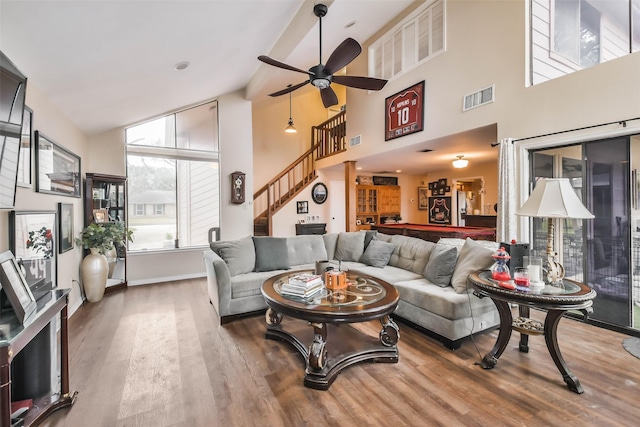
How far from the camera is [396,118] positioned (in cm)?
524

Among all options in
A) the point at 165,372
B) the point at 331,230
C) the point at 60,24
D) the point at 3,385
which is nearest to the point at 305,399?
the point at 165,372

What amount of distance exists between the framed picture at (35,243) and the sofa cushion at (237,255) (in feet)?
5.30

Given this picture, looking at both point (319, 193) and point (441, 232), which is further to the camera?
point (319, 193)

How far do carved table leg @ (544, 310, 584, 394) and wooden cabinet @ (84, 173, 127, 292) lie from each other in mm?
5538

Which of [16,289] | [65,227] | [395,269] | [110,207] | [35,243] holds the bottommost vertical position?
[395,269]

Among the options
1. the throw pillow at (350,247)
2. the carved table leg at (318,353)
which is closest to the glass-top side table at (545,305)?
the carved table leg at (318,353)

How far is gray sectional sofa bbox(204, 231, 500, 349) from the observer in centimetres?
279

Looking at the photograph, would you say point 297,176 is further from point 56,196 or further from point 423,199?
point 56,196

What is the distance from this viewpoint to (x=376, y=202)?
9359 mm

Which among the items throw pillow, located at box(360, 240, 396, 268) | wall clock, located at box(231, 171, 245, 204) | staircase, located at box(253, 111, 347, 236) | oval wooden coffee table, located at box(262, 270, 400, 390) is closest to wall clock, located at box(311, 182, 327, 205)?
staircase, located at box(253, 111, 347, 236)

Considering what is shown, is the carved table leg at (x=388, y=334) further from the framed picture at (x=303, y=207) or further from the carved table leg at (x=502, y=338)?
the framed picture at (x=303, y=207)

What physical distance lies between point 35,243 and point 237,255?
190 centimetres

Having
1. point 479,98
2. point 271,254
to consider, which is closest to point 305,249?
point 271,254

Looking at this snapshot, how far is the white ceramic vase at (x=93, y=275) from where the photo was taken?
4.12 m
